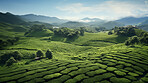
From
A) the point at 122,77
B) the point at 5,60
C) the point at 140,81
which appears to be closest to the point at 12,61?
the point at 5,60

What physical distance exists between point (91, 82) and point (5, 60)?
191 ft

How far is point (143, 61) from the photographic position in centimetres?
5066

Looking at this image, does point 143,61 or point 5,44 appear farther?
point 5,44

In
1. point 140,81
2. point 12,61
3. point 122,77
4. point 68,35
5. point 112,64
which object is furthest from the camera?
point 68,35

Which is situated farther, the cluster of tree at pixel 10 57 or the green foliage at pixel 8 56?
the green foliage at pixel 8 56

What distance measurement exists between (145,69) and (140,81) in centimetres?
1262

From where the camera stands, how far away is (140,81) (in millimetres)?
34344

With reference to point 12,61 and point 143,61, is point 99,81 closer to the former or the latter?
point 143,61

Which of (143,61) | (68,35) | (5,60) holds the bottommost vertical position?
(5,60)

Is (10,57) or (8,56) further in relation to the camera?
(8,56)

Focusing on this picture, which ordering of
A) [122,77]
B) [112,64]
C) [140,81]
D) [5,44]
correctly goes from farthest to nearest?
→ [5,44] → [112,64] → [122,77] → [140,81]

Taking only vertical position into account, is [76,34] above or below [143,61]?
above

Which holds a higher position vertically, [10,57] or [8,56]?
[8,56]

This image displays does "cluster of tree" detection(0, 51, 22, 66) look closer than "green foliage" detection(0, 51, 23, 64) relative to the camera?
Yes
